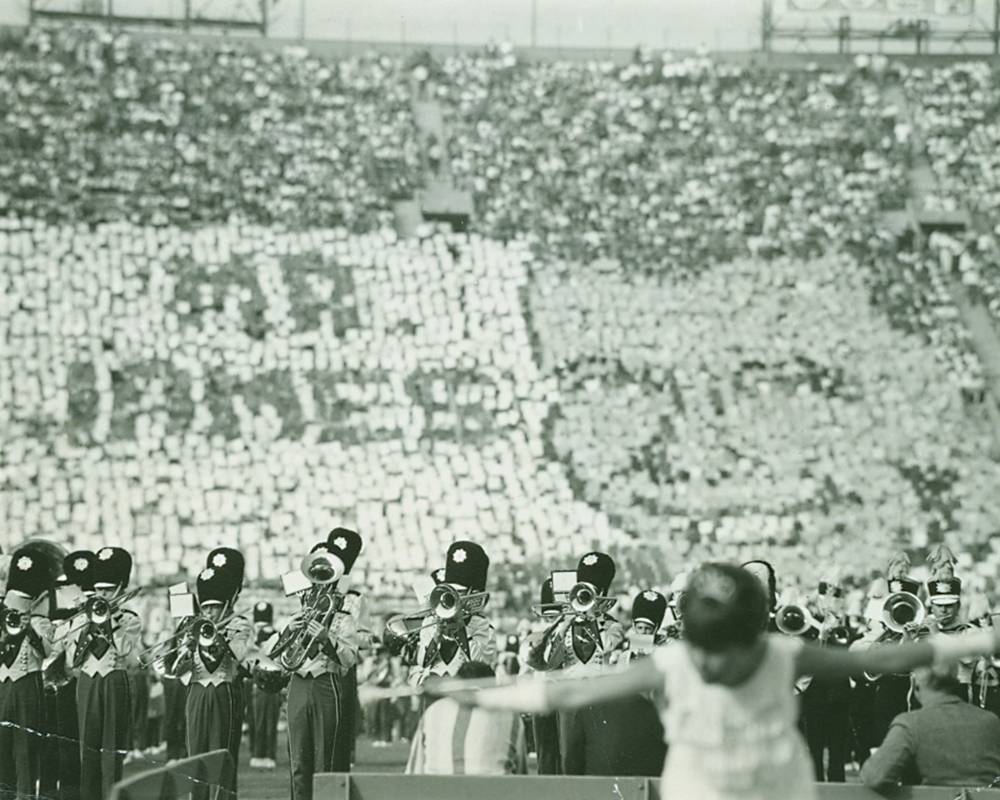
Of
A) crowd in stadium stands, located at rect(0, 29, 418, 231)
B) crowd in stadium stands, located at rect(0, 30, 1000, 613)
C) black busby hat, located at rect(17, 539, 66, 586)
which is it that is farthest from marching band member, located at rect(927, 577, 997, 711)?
crowd in stadium stands, located at rect(0, 29, 418, 231)

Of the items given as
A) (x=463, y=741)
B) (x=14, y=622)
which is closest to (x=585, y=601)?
(x=14, y=622)

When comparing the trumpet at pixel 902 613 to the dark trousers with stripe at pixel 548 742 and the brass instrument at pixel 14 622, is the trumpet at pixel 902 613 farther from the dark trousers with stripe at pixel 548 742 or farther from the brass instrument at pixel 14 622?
the brass instrument at pixel 14 622

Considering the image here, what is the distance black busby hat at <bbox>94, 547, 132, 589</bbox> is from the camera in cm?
1323

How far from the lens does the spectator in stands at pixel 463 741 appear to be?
26.8 feet

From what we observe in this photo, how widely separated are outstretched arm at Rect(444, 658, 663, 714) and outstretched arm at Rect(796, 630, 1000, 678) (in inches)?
14.7

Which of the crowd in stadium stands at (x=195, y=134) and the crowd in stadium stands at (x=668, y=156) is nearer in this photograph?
the crowd in stadium stands at (x=195, y=134)

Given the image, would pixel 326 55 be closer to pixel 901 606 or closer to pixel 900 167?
pixel 900 167

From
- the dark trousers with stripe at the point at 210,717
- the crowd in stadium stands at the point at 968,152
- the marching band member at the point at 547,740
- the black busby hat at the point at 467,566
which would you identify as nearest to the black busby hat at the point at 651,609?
the marching band member at the point at 547,740

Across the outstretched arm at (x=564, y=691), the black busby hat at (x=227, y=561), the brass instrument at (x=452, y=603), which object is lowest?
the outstretched arm at (x=564, y=691)

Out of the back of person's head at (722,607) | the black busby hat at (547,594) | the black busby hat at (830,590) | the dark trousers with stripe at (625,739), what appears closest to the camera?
the back of person's head at (722,607)

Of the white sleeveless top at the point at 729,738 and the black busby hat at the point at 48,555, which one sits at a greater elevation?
the black busby hat at the point at 48,555

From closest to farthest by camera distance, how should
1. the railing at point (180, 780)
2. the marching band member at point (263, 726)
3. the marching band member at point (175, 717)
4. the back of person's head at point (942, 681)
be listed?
1. the railing at point (180, 780)
2. the back of person's head at point (942, 681)
3. the marching band member at point (175, 717)
4. the marching band member at point (263, 726)

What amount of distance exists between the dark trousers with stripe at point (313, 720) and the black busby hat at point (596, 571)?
1862 millimetres

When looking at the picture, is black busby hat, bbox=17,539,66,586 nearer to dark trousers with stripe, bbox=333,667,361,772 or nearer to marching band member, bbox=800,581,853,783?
dark trousers with stripe, bbox=333,667,361,772
